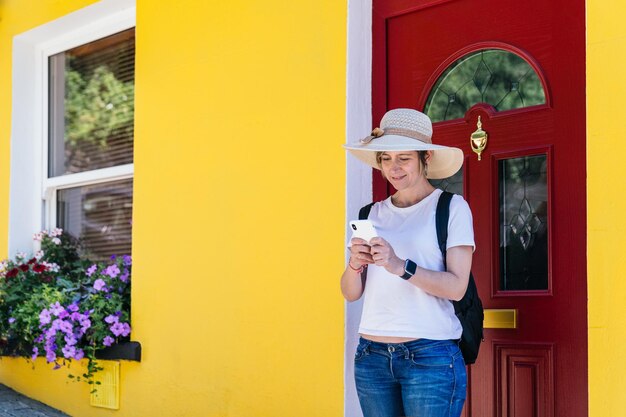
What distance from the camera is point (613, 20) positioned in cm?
351

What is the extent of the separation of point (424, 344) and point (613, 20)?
1314mm

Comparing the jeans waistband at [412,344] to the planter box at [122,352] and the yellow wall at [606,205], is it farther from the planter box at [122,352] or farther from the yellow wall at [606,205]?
the planter box at [122,352]

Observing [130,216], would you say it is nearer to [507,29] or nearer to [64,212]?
[64,212]

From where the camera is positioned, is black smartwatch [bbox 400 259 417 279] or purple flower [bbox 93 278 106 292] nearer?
black smartwatch [bbox 400 259 417 279]

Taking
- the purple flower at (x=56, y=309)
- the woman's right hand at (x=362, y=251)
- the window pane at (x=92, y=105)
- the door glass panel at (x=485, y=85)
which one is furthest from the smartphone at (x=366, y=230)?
the window pane at (x=92, y=105)

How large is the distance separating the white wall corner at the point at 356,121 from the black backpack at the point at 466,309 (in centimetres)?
99

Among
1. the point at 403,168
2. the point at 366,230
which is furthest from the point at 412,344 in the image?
the point at 403,168

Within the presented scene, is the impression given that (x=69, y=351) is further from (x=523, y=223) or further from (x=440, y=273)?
(x=440, y=273)

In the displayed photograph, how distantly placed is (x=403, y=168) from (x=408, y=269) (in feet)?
1.34

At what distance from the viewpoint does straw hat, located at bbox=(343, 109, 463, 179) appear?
3436 mm

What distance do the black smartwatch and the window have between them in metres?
3.09

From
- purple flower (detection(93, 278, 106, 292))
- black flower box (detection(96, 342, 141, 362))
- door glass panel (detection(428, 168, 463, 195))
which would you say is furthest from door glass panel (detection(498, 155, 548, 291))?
purple flower (detection(93, 278, 106, 292))

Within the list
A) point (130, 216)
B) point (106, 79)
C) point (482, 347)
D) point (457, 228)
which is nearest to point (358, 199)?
point (482, 347)

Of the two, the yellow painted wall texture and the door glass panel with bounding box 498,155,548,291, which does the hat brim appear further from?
the yellow painted wall texture
